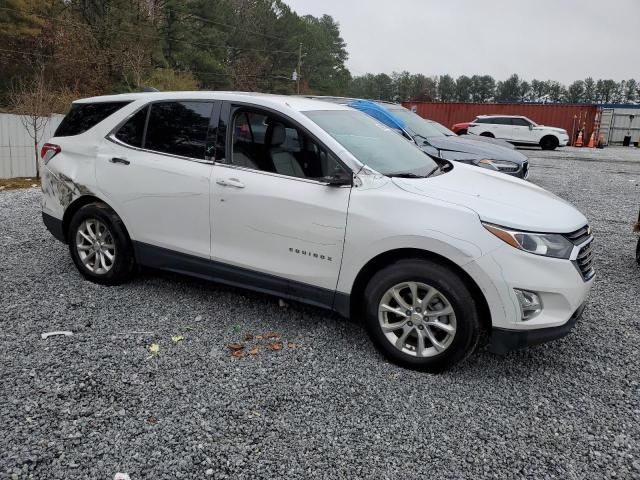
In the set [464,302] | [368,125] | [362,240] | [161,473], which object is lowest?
[161,473]

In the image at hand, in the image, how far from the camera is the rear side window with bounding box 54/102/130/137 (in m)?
4.61

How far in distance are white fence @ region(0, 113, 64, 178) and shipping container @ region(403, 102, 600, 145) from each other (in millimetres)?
21188

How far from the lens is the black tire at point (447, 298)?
123 inches

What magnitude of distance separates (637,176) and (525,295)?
15.1 meters

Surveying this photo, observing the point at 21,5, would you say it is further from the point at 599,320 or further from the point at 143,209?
the point at 599,320

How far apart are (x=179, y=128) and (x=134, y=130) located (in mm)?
476

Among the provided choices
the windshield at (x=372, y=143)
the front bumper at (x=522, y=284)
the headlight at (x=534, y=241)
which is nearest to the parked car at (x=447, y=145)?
the windshield at (x=372, y=143)

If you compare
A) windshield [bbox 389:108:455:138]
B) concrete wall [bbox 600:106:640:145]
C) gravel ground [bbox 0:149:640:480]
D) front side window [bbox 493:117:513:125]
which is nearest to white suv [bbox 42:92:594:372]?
gravel ground [bbox 0:149:640:480]

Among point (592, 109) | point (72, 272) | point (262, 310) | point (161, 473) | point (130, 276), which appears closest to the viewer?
point (161, 473)

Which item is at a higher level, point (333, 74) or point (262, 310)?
point (333, 74)

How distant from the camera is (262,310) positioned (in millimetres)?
4273

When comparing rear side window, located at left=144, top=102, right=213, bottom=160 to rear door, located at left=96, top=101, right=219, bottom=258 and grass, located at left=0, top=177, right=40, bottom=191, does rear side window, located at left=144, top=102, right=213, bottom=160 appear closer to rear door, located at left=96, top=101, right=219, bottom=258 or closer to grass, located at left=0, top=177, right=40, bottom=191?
rear door, located at left=96, top=101, right=219, bottom=258

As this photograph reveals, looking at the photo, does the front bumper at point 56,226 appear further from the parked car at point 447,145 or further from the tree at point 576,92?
the tree at point 576,92

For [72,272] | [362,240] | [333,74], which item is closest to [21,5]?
[72,272]
